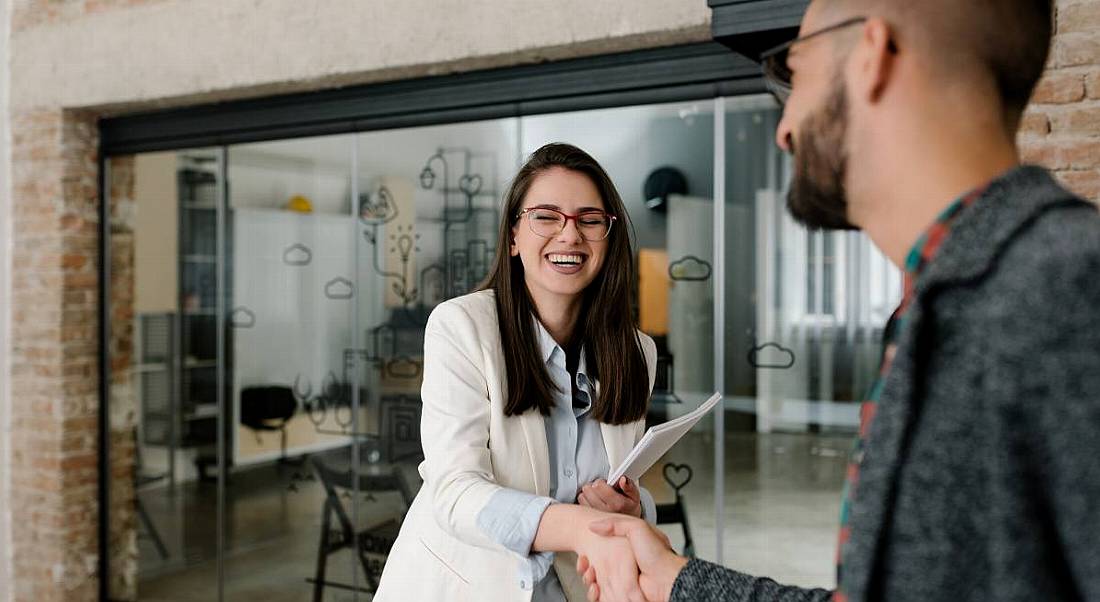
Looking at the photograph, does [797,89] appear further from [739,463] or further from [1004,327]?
[739,463]

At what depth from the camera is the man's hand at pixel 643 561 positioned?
154 cm

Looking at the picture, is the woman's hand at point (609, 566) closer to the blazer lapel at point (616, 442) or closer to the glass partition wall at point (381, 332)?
the blazer lapel at point (616, 442)

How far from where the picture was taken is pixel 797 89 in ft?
3.49

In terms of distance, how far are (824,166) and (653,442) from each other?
2.91 feet

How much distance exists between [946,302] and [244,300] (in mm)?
3993

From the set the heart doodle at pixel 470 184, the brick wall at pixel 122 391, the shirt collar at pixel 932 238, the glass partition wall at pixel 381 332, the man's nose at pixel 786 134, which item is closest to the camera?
the shirt collar at pixel 932 238

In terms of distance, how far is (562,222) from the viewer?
2.04 m

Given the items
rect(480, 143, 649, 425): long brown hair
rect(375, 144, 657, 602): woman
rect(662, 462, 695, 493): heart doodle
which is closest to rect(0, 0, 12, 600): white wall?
rect(662, 462, 695, 493): heart doodle

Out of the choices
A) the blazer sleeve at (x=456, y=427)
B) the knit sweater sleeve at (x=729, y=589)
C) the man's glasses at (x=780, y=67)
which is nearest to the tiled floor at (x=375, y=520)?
the blazer sleeve at (x=456, y=427)

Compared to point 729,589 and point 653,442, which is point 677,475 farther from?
point 729,589

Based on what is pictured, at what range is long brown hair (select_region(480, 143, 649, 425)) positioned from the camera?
79.3 inches

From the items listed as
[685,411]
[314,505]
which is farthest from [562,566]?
[314,505]

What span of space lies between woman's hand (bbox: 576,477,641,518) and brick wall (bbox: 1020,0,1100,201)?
4.91 feet

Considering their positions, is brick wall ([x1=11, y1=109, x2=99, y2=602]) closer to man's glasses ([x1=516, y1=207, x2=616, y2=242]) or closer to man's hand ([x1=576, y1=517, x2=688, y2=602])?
man's glasses ([x1=516, y1=207, x2=616, y2=242])
